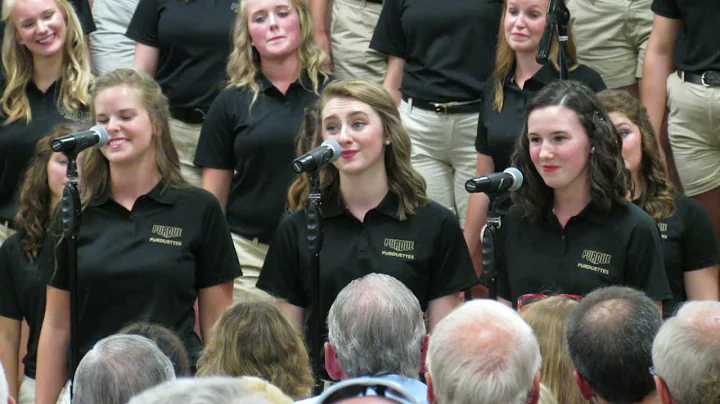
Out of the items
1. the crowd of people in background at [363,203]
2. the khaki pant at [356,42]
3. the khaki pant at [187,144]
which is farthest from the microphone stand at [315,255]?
the khaki pant at [356,42]

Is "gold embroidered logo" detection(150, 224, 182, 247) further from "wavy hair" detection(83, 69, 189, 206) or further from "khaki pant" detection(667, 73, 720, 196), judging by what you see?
"khaki pant" detection(667, 73, 720, 196)

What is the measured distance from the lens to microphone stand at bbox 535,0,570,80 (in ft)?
18.6

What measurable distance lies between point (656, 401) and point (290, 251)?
2.19 meters

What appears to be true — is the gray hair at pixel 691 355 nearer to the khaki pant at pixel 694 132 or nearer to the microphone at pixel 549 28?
the microphone at pixel 549 28

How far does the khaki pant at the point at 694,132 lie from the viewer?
6074mm

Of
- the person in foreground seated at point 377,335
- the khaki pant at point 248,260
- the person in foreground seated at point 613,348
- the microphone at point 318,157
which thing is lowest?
the khaki pant at point 248,260

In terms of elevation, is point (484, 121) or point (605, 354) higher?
point (605, 354)

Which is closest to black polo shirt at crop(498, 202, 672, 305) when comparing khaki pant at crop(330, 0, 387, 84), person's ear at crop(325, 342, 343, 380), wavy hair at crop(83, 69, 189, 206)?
person's ear at crop(325, 342, 343, 380)

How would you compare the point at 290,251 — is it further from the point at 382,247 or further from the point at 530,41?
the point at 530,41

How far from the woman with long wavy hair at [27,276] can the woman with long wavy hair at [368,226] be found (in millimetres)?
1030

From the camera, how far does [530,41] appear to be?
19.6 ft

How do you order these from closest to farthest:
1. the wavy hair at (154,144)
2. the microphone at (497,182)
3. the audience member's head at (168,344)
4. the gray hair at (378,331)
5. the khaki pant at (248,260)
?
the gray hair at (378,331) → the audience member's head at (168,344) → the microphone at (497,182) → the wavy hair at (154,144) → the khaki pant at (248,260)

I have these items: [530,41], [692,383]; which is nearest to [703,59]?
[530,41]

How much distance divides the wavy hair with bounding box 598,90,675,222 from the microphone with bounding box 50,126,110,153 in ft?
6.91
